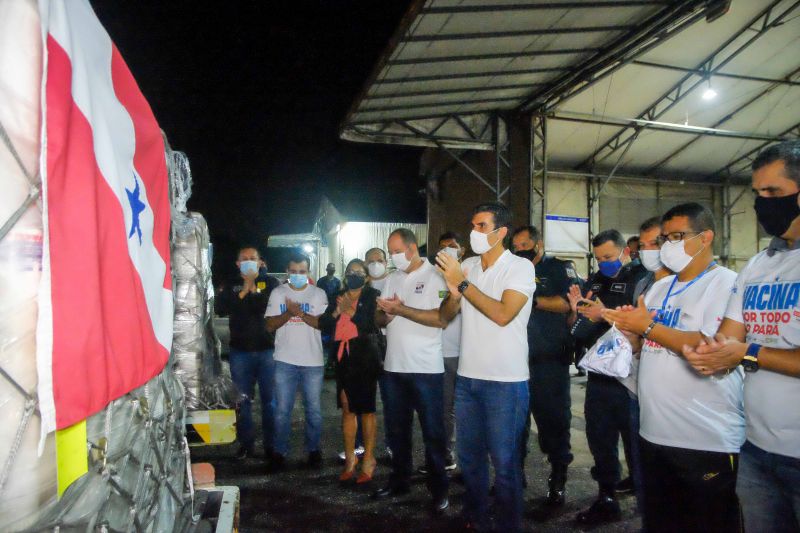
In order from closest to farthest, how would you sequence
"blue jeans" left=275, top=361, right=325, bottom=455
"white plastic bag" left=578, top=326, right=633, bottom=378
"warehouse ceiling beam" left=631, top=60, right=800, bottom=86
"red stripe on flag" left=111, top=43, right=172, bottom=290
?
"red stripe on flag" left=111, top=43, right=172, bottom=290 → "white plastic bag" left=578, top=326, right=633, bottom=378 → "blue jeans" left=275, top=361, right=325, bottom=455 → "warehouse ceiling beam" left=631, top=60, right=800, bottom=86

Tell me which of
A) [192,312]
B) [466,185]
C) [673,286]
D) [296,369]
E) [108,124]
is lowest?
[296,369]

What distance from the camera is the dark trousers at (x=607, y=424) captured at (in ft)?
11.7

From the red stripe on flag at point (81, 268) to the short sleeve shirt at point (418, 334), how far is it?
2.79 meters

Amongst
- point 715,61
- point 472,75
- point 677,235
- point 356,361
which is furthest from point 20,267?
point 715,61

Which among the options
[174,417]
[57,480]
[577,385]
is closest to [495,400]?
[174,417]

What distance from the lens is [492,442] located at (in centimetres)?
291

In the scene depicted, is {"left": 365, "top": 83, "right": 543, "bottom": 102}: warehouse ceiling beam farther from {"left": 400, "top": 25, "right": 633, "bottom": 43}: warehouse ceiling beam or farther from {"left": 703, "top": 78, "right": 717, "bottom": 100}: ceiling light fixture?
{"left": 703, "top": 78, "right": 717, "bottom": 100}: ceiling light fixture

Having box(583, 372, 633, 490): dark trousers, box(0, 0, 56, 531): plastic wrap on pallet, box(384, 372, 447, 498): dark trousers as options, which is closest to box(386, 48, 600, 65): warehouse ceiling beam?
box(384, 372, 447, 498): dark trousers

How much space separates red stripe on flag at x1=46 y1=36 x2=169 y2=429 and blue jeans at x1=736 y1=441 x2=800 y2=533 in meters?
2.13

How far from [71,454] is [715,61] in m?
10.9

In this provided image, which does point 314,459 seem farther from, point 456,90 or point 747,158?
point 747,158

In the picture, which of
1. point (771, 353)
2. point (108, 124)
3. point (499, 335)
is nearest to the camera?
point (108, 124)

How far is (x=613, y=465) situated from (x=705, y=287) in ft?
6.15

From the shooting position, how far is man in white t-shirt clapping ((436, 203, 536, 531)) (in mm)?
2891
